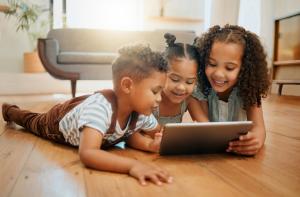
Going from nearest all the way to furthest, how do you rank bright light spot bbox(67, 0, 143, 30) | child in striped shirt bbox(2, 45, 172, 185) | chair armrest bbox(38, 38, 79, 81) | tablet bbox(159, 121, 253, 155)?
child in striped shirt bbox(2, 45, 172, 185), tablet bbox(159, 121, 253, 155), chair armrest bbox(38, 38, 79, 81), bright light spot bbox(67, 0, 143, 30)

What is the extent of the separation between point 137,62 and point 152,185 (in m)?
0.36

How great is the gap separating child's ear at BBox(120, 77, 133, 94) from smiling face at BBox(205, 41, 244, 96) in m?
0.41

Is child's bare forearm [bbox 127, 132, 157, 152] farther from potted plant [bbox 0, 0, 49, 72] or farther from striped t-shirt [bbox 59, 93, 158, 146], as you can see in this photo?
potted plant [bbox 0, 0, 49, 72]

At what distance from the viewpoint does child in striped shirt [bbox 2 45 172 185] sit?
0.87 meters

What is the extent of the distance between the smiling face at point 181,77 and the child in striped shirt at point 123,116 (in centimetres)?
16

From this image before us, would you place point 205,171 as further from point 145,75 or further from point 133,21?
point 133,21

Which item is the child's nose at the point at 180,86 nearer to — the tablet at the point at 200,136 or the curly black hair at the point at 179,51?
the curly black hair at the point at 179,51

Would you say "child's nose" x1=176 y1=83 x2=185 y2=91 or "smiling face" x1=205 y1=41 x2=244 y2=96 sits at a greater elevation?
"smiling face" x1=205 y1=41 x2=244 y2=96

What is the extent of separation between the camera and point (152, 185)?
78cm

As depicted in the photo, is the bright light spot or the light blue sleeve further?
the bright light spot

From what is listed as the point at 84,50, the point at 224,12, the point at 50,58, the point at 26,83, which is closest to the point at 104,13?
the point at 84,50

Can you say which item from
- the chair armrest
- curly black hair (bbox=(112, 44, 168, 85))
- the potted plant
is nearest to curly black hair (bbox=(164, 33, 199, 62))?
curly black hair (bbox=(112, 44, 168, 85))

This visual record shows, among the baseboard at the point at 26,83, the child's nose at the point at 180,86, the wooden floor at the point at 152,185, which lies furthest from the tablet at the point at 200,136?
the baseboard at the point at 26,83

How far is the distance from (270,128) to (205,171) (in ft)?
2.96
